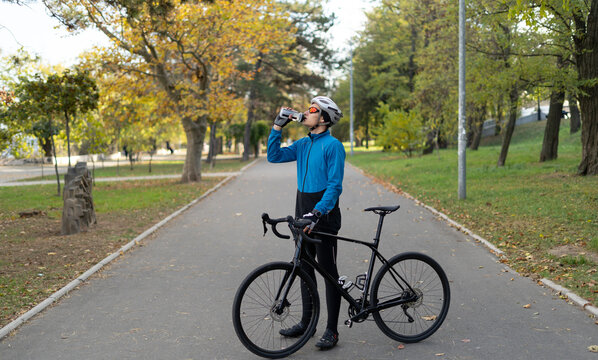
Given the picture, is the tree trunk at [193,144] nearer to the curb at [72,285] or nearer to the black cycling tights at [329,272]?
the curb at [72,285]

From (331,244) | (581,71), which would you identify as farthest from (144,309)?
(581,71)

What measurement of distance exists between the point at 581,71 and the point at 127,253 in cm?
1260

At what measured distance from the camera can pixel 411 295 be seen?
4926 mm

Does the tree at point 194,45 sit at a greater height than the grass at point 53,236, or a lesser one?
greater

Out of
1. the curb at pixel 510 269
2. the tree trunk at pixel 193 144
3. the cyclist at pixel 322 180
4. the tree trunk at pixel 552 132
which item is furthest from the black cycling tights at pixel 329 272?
the tree trunk at pixel 552 132

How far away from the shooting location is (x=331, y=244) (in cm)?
467

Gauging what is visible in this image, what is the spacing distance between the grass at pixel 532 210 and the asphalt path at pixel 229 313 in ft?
1.57

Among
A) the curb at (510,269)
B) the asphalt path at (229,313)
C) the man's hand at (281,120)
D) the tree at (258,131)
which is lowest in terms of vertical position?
the asphalt path at (229,313)

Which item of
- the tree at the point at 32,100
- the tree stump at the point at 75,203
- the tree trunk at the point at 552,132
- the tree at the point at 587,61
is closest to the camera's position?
the tree stump at the point at 75,203

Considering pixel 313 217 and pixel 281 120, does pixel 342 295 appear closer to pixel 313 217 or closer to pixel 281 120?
pixel 313 217

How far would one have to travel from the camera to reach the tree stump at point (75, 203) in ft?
35.3

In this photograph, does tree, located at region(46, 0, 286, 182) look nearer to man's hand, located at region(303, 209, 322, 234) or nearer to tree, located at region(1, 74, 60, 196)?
tree, located at region(1, 74, 60, 196)

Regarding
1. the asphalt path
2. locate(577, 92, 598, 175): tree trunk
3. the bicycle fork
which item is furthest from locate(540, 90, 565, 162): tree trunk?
the bicycle fork

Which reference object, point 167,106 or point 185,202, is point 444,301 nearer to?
point 185,202
